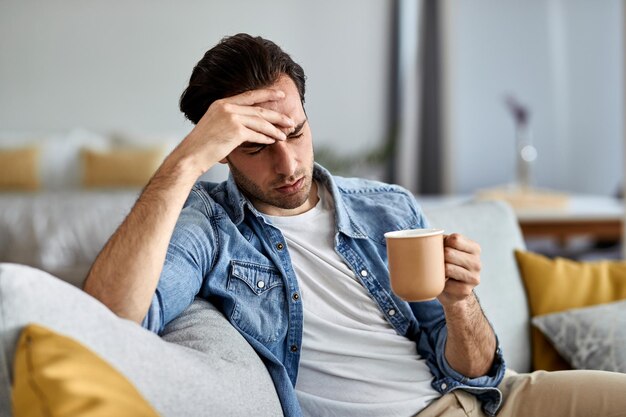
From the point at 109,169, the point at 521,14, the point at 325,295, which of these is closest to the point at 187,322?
the point at 325,295

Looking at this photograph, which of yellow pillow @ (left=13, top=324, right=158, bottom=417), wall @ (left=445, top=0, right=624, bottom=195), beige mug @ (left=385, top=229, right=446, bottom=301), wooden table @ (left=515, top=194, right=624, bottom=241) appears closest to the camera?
yellow pillow @ (left=13, top=324, right=158, bottom=417)

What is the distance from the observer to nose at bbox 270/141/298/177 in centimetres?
137

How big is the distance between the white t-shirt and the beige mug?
301mm

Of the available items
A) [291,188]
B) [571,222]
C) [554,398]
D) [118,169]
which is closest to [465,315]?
[554,398]

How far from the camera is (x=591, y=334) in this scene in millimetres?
1793

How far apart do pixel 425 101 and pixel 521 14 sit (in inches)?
37.0

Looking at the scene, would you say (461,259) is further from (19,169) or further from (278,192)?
(19,169)

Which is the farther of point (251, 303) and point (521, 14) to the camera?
point (521, 14)

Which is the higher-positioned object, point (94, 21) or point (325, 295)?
point (94, 21)

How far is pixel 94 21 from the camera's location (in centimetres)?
555

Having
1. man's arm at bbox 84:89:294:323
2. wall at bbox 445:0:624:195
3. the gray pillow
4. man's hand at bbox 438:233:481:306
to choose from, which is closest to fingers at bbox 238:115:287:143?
man's arm at bbox 84:89:294:323

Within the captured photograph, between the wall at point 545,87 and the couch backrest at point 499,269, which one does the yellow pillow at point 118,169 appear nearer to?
the wall at point 545,87

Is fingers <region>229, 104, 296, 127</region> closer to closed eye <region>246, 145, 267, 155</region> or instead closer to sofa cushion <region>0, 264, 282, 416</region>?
closed eye <region>246, 145, 267, 155</region>

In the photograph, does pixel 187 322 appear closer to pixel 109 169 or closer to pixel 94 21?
pixel 109 169
